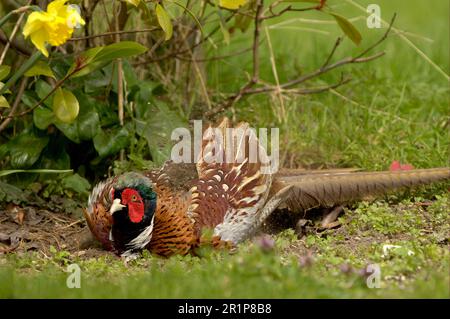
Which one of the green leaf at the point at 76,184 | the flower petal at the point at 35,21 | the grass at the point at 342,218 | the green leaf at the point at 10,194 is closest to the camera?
the grass at the point at 342,218

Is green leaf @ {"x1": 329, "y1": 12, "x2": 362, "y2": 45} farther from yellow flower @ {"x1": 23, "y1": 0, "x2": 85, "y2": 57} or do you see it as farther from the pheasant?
yellow flower @ {"x1": 23, "y1": 0, "x2": 85, "y2": 57}

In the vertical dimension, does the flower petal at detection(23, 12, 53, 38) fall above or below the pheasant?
above

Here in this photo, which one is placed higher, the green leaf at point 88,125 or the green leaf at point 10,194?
the green leaf at point 88,125

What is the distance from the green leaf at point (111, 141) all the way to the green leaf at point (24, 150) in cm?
30

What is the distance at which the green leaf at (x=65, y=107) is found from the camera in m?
4.77

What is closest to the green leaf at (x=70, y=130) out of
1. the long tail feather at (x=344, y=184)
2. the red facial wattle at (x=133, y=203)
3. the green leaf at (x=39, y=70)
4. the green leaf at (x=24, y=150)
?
the green leaf at (x=24, y=150)

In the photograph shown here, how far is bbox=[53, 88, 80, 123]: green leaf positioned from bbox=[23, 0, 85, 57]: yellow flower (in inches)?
24.5

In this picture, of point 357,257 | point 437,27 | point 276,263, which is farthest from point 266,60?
point 276,263

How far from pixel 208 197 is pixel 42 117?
1056 mm

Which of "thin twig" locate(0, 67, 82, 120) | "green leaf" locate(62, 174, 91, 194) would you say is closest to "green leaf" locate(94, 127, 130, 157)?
"green leaf" locate(62, 174, 91, 194)

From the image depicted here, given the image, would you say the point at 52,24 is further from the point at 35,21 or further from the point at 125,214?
the point at 125,214

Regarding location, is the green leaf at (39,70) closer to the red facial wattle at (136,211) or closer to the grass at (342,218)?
the red facial wattle at (136,211)

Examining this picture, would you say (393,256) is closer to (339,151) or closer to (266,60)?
(339,151)

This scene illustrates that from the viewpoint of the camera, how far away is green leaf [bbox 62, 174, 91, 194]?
212 inches
